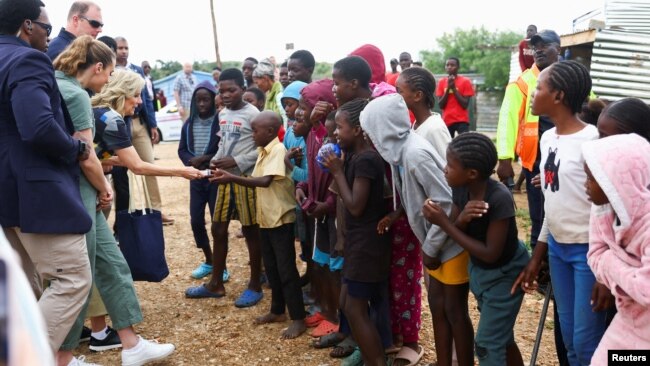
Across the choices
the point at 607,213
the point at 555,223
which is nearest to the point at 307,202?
the point at 555,223

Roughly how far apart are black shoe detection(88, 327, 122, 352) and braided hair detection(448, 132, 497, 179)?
115 inches

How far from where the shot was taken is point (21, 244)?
3518mm

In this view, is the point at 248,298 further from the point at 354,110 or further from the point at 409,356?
the point at 354,110

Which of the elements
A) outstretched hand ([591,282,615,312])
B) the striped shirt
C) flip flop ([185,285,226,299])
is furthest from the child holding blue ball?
the striped shirt

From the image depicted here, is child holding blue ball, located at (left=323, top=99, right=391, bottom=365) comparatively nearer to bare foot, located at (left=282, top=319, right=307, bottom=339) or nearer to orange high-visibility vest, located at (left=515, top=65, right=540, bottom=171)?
bare foot, located at (left=282, top=319, right=307, bottom=339)

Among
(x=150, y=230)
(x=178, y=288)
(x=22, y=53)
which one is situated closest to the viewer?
(x=22, y=53)

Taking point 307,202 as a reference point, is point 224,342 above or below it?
below

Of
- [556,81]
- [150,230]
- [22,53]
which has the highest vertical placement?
[22,53]

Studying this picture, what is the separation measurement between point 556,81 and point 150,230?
2.94 meters

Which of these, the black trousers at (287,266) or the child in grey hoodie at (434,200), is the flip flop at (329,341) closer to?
the black trousers at (287,266)

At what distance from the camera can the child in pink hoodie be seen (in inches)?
86.2

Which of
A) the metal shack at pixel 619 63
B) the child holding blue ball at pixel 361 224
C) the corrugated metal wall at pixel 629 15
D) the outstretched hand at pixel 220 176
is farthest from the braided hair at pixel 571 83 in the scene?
the corrugated metal wall at pixel 629 15

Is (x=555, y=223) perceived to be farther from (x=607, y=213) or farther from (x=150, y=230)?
(x=150, y=230)

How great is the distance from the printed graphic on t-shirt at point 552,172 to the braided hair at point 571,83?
0.78 feet
